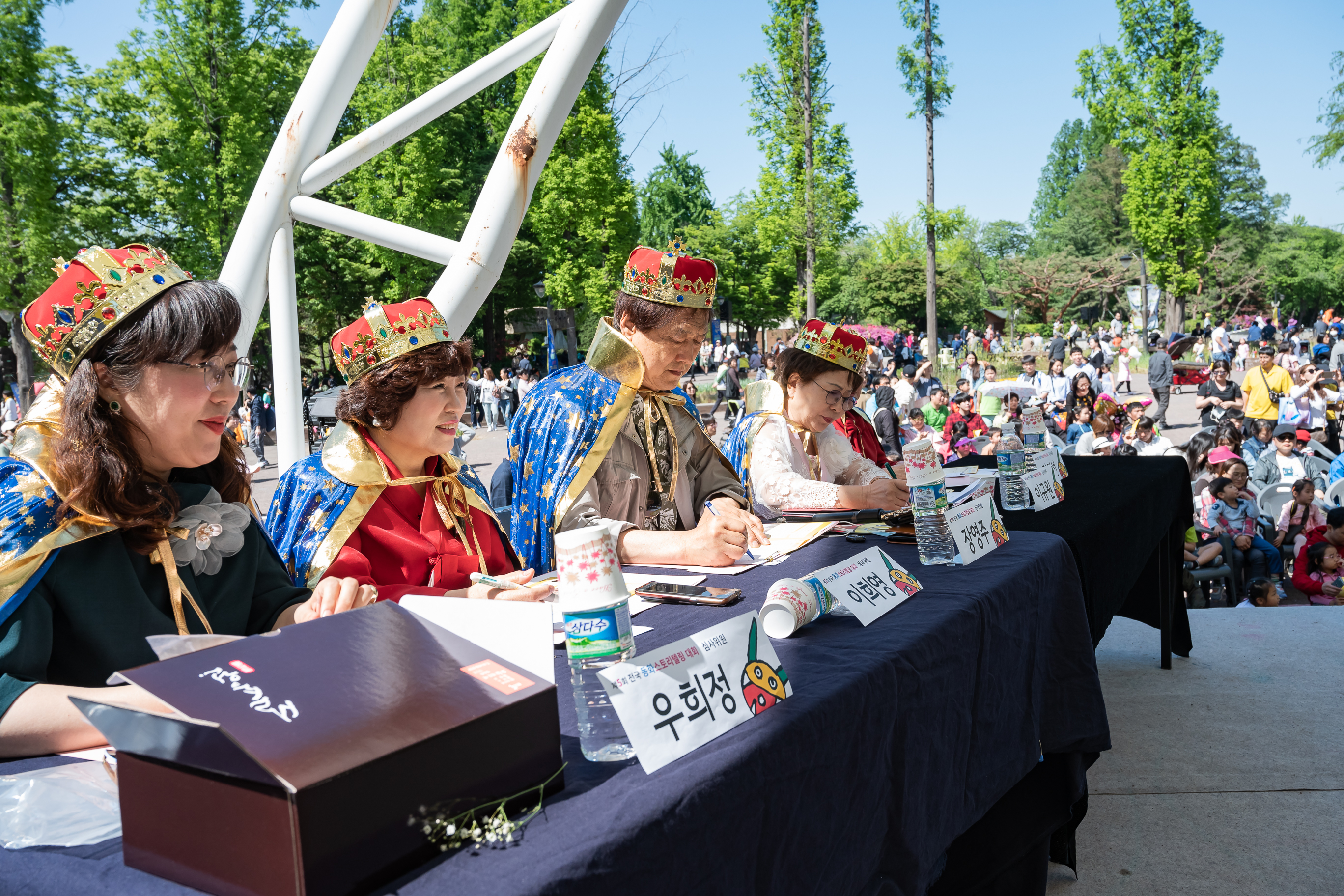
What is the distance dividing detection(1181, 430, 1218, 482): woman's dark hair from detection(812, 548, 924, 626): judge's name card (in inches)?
257

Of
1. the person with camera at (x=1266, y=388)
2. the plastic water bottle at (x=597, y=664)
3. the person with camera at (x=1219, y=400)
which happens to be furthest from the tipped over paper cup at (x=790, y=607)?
the person with camera at (x=1266, y=388)

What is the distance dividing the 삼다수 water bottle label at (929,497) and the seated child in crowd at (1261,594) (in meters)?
4.78

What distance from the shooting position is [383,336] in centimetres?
228

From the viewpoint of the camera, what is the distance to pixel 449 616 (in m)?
1.18

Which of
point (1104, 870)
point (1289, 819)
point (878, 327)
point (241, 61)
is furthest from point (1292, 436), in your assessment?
point (878, 327)

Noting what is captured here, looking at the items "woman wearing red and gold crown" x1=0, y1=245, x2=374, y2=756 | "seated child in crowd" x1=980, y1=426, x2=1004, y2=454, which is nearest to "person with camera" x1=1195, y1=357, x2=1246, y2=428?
"seated child in crowd" x1=980, y1=426, x2=1004, y2=454

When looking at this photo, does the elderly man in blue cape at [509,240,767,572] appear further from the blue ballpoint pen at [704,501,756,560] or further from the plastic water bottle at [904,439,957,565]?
the plastic water bottle at [904,439,957,565]

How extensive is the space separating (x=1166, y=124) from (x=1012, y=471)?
31405 millimetres

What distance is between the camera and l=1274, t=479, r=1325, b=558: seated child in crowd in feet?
21.1

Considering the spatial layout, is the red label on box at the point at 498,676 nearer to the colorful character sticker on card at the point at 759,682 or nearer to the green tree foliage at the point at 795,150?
the colorful character sticker on card at the point at 759,682

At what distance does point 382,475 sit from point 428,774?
4.85 feet

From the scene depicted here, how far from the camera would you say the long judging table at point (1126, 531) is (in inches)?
110

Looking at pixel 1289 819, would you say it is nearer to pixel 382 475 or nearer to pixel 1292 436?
pixel 382 475

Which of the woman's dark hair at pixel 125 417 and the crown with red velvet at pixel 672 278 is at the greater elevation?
the crown with red velvet at pixel 672 278
